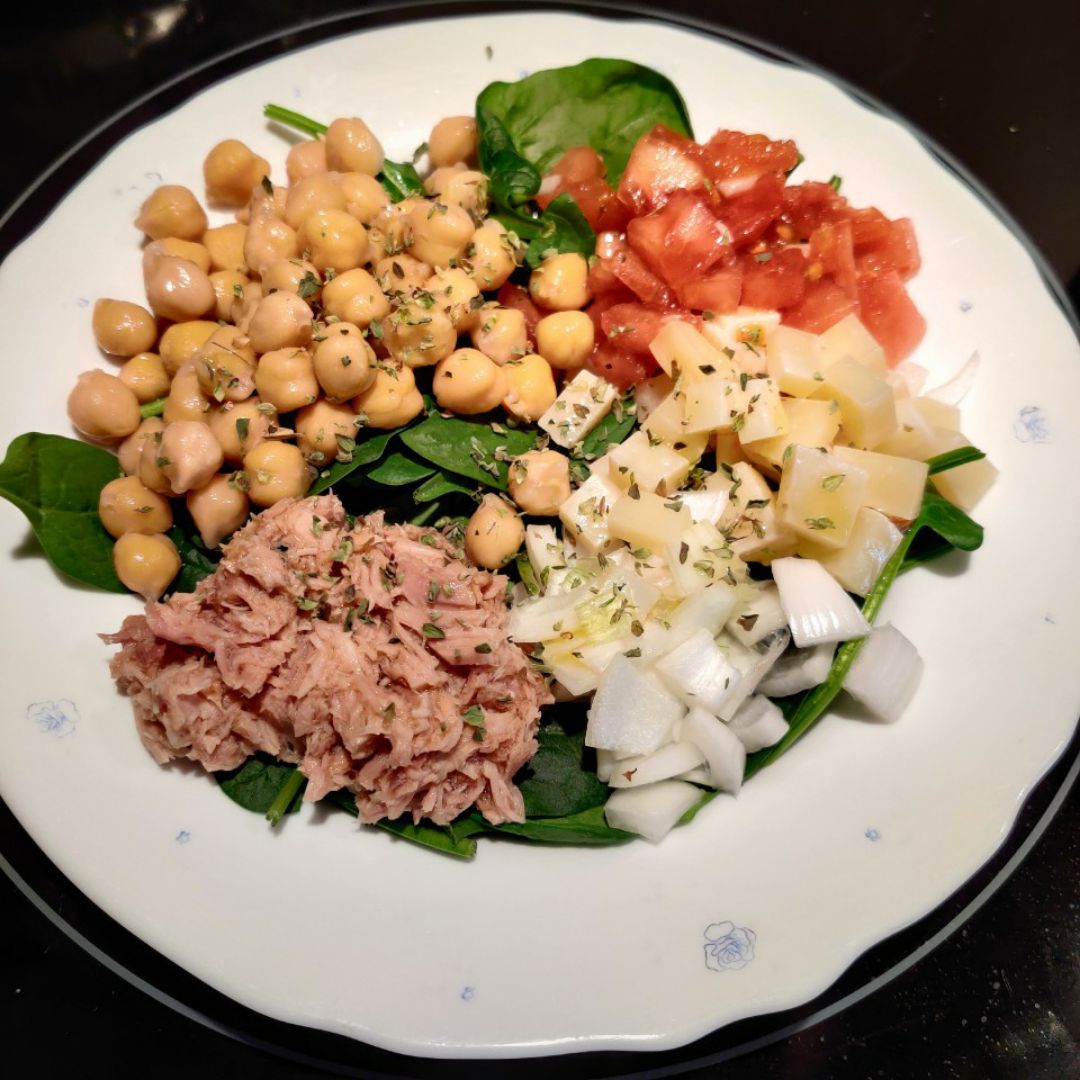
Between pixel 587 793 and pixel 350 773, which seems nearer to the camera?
pixel 350 773

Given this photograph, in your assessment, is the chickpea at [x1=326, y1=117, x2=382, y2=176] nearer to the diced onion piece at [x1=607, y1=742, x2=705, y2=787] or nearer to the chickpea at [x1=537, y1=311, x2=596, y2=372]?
the chickpea at [x1=537, y1=311, x2=596, y2=372]

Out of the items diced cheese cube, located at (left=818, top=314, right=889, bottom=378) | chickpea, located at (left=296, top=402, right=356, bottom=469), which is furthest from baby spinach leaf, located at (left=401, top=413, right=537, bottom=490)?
diced cheese cube, located at (left=818, top=314, right=889, bottom=378)

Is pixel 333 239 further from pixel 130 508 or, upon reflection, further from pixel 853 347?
pixel 853 347

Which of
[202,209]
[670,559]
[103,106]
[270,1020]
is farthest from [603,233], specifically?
[103,106]

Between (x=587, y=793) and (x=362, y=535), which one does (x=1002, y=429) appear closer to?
(x=587, y=793)

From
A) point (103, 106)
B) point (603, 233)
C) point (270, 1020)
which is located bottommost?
point (270, 1020)

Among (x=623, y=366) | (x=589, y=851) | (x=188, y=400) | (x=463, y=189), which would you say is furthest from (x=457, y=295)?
(x=589, y=851)

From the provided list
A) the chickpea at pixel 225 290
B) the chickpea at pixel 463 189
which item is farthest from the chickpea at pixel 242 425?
the chickpea at pixel 463 189
